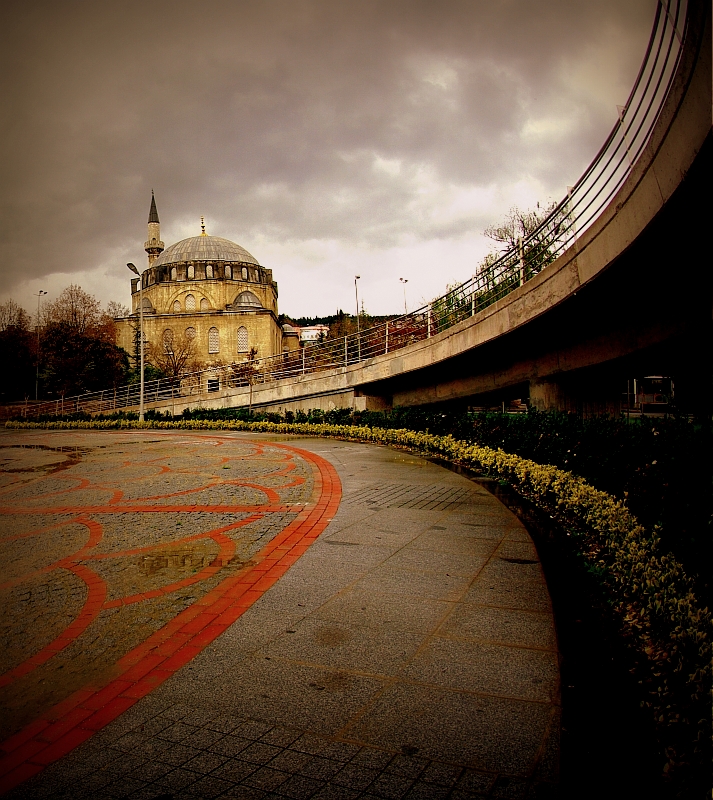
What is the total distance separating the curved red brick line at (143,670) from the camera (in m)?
2.42

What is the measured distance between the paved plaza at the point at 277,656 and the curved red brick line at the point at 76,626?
0.02 meters

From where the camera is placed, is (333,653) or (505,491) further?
(505,491)

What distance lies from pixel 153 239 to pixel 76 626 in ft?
256

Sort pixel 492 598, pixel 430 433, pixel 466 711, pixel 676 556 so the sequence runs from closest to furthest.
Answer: pixel 466 711 → pixel 676 556 → pixel 492 598 → pixel 430 433

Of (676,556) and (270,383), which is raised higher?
(270,383)

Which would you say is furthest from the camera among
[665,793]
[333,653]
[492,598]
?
[492,598]

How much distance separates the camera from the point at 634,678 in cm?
283

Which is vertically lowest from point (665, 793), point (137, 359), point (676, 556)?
point (665, 793)

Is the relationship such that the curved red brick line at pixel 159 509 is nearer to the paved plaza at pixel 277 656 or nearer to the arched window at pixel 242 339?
the paved plaza at pixel 277 656

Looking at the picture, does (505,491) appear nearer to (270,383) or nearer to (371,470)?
(371,470)

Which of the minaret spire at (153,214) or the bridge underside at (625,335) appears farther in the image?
the minaret spire at (153,214)

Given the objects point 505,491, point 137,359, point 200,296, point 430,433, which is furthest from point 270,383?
point 200,296

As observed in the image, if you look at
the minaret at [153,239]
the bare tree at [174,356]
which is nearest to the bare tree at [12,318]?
the bare tree at [174,356]

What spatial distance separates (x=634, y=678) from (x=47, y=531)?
232 inches
